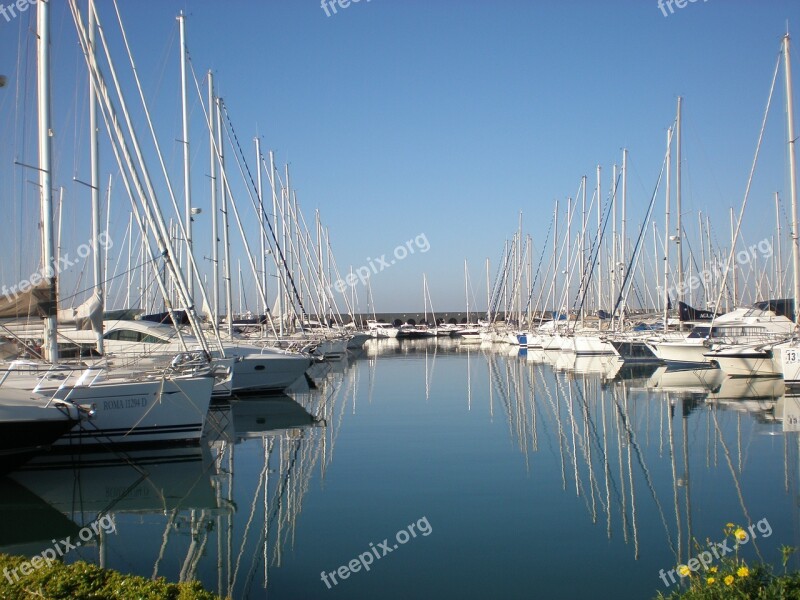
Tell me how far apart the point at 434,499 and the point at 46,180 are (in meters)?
11.9

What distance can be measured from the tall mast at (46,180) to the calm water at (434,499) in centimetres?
322

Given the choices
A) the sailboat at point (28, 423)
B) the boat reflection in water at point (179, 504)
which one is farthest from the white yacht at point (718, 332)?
the sailboat at point (28, 423)

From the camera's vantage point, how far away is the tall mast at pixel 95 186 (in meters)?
20.9

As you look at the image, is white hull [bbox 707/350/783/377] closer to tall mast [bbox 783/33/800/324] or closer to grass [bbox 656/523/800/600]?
tall mast [bbox 783/33/800/324]

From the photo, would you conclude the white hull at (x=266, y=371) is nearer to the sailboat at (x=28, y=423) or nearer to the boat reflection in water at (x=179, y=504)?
the boat reflection in water at (x=179, y=504)

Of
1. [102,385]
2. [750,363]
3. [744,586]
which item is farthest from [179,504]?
[750,363]

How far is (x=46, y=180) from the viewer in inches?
→ 714

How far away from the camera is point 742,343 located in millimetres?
33812

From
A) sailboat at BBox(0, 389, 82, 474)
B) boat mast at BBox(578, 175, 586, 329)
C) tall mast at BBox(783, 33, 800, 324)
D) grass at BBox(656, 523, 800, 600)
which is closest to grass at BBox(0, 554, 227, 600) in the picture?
grass at BBox(656, 523, 800, 600)

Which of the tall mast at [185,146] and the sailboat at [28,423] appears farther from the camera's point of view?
the tall mast at [185,146]

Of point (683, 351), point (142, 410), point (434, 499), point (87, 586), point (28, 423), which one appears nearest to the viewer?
point (87, 586)

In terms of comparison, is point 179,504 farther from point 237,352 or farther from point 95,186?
point 237,352

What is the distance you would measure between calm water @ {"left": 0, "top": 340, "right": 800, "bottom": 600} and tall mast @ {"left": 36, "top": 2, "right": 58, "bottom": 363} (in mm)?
3219

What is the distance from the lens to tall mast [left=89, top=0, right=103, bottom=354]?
2088 centimetres
